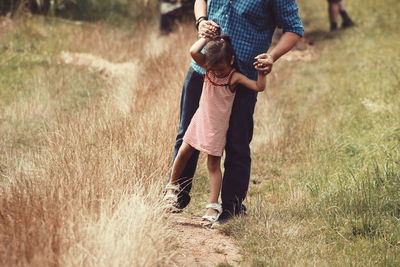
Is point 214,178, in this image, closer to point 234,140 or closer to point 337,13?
point 234,140

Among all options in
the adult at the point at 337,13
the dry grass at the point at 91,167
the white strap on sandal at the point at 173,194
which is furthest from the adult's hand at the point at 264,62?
the adult at the point at 337,13

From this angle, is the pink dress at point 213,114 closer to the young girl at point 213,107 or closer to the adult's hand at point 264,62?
the young girl at point 213,107

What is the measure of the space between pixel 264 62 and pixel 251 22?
0.36 m

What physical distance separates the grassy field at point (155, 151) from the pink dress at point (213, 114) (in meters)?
0.40

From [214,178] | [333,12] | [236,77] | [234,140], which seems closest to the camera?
[236,77]

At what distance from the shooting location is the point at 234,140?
462 cm

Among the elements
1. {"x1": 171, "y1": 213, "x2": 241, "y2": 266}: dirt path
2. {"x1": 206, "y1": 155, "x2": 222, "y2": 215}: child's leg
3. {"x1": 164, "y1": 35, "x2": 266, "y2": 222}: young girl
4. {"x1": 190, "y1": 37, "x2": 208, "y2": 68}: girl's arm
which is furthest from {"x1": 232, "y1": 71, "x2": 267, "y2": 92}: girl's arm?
{"x1": 171, "y1": 213, "x2": 241, "y2": 266}: dirt path

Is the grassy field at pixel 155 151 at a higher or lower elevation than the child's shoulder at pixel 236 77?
lower

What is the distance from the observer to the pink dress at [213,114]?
452 cm

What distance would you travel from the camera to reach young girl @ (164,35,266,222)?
14.4 ft

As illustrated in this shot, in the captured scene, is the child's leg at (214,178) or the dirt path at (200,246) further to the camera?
the child's leg at (214,178)

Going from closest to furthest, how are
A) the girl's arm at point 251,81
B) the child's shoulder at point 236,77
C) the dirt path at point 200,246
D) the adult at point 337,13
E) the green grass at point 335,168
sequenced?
the dirt path at point 200,246 → the green grass at point 335,168 → the girl's arm at point 251,81 → the child's shoulder at point 236,77 → the adult at point 337,13

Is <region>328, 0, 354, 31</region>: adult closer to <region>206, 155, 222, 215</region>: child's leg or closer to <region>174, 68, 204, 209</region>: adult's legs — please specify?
<region>174, 68, 204, 209</region>: adult's legs

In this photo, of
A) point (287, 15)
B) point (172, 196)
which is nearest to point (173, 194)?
point (172, 196)
